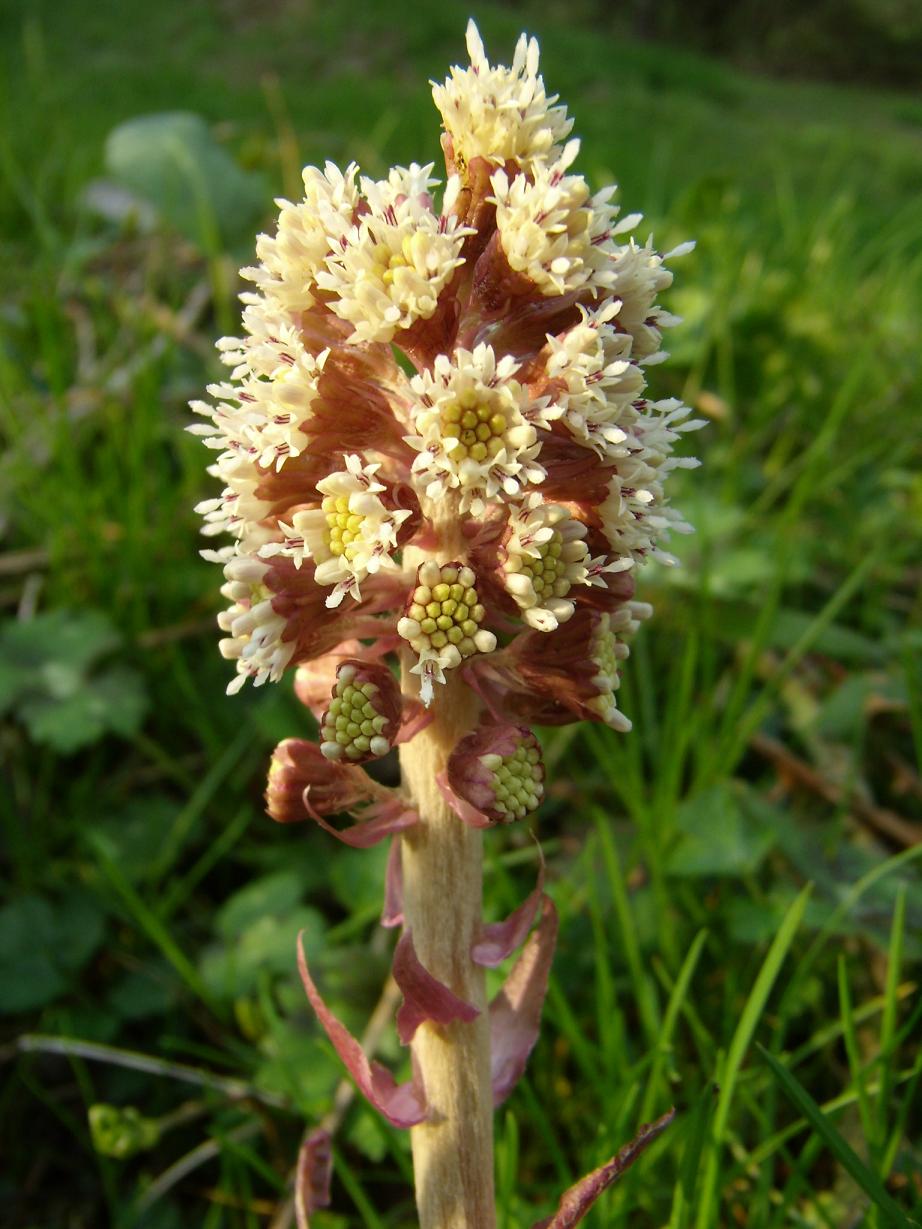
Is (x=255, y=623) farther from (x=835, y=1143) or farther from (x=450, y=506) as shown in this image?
(x=835, y=1143)

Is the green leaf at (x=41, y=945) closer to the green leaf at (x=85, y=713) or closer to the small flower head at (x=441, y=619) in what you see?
the green leaf at (x=85, y=713)

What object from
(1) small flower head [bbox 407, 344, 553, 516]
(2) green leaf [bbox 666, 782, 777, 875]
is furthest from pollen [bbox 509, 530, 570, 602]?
(2) green leaf [bbox 666, 782, 777, 875]

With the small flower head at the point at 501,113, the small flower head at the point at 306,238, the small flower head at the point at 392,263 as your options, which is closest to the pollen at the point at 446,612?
the small flower head at the point at 392,263

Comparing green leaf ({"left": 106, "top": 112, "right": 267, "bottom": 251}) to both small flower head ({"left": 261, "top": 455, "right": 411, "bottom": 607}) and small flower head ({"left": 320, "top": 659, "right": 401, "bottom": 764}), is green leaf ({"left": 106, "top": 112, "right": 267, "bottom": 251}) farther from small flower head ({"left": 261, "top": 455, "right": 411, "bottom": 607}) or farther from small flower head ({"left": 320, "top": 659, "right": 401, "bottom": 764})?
small flower head ({"left": 320, "top": 659, "right": 401, "bottom": 764})

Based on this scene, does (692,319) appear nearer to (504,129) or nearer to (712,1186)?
(504,129)

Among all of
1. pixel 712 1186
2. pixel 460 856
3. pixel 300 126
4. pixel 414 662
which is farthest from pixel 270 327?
pixel 300 126

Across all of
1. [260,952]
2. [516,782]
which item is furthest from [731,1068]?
[260,952]
